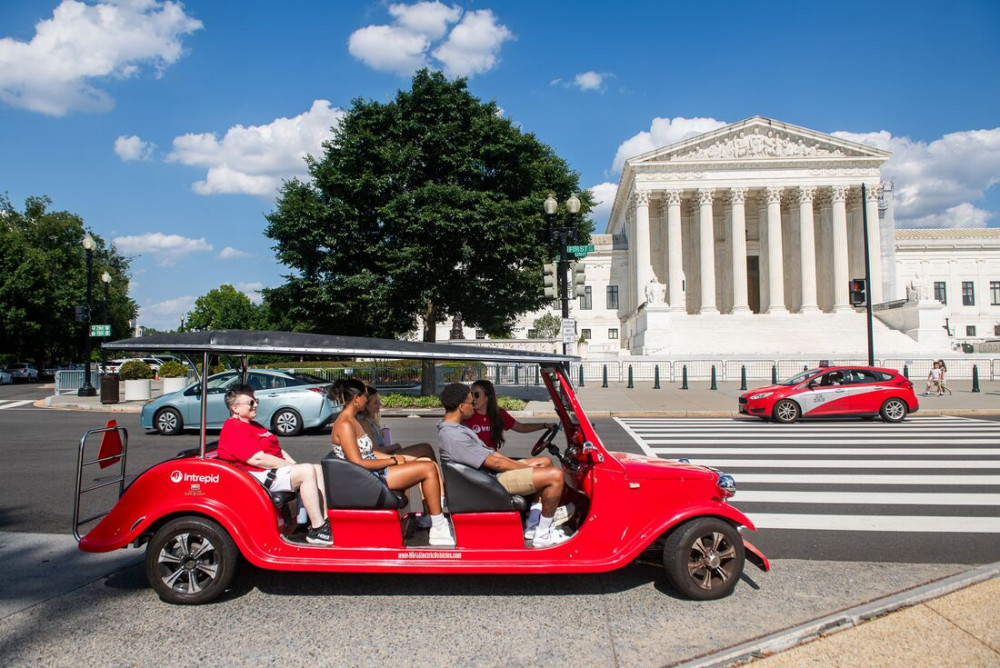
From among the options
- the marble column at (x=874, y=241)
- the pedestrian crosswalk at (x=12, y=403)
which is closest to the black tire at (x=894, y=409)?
the pedestrian crosswalk at (x=12, y=403)

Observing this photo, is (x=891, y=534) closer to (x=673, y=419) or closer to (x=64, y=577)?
(x=64, y=577)

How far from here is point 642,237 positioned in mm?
53719

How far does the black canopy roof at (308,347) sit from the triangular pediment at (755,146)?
5149 centimetres

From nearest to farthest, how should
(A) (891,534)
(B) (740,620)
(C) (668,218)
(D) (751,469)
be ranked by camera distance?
(B) (740,620), (A) (891,534), (D) (751,469), (C) (668,218)

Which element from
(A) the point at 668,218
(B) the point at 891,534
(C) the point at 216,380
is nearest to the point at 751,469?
(B) the point at 891,534

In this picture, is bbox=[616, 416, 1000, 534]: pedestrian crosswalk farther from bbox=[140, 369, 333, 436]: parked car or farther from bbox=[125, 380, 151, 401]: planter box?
bbox=[125, 380, 151, 401]: planter box

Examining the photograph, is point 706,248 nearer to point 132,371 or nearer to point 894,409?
point 894,409

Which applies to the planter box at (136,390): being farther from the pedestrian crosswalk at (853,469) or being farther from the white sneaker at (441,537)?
the white sneaker at (441,537)

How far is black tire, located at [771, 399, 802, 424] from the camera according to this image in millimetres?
15281

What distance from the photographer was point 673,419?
1672 cm

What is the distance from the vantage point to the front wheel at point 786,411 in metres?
15.3

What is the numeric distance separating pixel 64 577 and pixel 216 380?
29.9 feet

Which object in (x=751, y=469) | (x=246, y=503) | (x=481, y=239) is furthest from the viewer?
(x=481, y=239)

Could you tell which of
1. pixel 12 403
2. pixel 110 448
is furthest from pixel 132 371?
pixel 110 448
